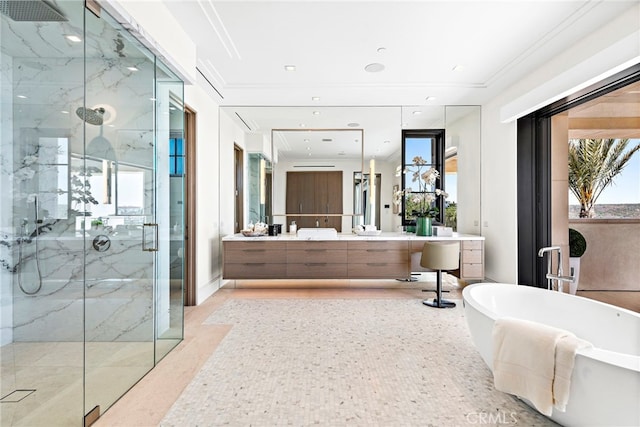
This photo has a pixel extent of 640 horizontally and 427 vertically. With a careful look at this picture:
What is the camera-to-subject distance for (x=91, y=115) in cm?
213

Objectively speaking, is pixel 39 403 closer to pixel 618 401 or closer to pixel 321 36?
pixel 618 401

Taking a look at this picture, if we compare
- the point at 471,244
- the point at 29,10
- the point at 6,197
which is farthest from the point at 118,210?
the point at 471,244

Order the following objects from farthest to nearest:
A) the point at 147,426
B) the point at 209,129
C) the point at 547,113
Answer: the point at 209,129 → the point at 547,113 → the point at 147,426

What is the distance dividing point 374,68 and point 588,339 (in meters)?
3.08

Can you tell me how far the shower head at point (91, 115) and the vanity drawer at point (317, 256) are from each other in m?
2.73

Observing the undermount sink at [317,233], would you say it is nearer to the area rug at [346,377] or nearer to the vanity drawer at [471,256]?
the area rug at [346,377]

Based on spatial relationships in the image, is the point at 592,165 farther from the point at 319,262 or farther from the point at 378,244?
the point at 319,262

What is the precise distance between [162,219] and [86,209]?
1.72 feet

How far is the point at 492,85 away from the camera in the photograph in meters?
3.82

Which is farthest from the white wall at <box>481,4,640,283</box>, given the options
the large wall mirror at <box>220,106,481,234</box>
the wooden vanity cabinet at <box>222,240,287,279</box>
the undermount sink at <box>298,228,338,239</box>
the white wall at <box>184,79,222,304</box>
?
the white wall at <box>184,79,222,304</box>

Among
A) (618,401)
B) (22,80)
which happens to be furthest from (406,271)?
(22,80)

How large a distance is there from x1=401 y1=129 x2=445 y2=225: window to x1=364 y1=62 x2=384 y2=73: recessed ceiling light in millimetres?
1554

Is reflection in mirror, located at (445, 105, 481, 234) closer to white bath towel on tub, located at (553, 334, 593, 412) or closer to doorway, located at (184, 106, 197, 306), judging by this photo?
white bath towel on tub, located at (553, 334, 593, 412)

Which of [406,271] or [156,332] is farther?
[406,271]
